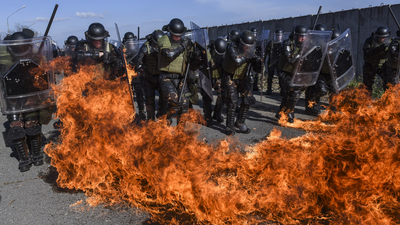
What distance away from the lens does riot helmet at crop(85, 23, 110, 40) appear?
5.44 meters

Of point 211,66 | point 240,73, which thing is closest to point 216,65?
point 211,66

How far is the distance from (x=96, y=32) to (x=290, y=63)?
386cm

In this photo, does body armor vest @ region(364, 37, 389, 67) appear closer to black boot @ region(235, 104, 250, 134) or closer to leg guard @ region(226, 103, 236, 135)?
black boot @ region(235, 104, 250, 134)

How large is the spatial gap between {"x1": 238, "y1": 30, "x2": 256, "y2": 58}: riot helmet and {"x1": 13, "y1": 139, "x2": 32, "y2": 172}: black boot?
148 inches

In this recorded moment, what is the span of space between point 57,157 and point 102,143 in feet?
2.28

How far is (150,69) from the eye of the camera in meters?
5.36

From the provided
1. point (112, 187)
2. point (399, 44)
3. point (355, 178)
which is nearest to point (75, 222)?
point (112, 187)

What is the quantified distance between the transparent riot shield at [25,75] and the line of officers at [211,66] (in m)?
1.39

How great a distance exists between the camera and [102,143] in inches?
132

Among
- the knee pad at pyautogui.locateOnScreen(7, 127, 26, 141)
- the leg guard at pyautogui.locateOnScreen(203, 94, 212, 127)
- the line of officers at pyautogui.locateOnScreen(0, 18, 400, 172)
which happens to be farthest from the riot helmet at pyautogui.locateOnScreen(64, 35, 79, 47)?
the knee pad at pyautogui.locateOnScreen(7, 127, 26, 141)

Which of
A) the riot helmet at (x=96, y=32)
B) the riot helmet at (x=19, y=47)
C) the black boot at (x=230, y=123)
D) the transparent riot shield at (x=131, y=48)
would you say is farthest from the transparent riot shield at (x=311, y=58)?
the riot helmet at (x=19, y=47)

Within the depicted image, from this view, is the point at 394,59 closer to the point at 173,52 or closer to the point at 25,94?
the point at 173,52

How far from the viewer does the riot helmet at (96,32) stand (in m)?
5.44

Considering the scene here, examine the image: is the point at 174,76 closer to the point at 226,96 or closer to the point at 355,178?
the point at 226,96
